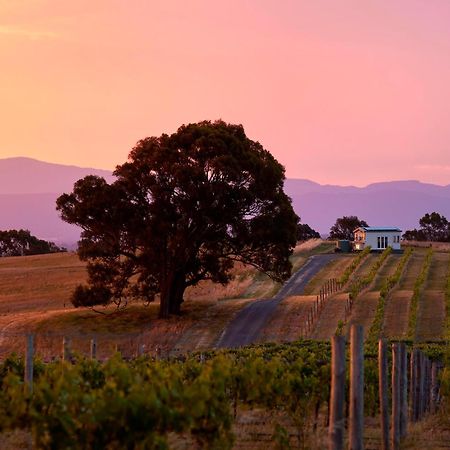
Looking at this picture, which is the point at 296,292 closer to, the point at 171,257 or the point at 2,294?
the point at 171,257

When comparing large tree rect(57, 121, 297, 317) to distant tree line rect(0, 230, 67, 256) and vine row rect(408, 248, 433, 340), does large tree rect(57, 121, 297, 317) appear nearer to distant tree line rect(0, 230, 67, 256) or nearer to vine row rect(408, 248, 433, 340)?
vine row rect(408, 248, 433, 340)

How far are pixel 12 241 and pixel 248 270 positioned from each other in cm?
7278

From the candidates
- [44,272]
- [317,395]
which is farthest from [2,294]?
[317,395]

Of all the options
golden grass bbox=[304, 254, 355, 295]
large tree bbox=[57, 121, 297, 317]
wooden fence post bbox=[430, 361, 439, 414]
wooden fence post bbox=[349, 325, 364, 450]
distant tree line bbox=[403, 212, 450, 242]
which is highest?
distant tree line bbox=[403, 212, 450, 242]

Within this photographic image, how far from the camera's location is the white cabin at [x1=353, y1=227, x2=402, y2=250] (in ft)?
326

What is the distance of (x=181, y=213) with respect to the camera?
4772cm

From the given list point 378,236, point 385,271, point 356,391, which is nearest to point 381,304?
point 385,271

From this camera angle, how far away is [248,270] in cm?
7756

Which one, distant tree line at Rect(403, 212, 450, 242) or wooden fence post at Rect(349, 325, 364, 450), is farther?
distant tree line at Rect(403, 212, 450, 242)

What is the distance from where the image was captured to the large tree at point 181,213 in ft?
155

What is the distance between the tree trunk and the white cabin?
54.7 meters

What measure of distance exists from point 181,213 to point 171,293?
6.00m

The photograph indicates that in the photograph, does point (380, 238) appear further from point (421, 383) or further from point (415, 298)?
point (421, 383)

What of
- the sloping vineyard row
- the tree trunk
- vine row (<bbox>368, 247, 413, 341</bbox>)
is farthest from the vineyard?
the tree trunk
